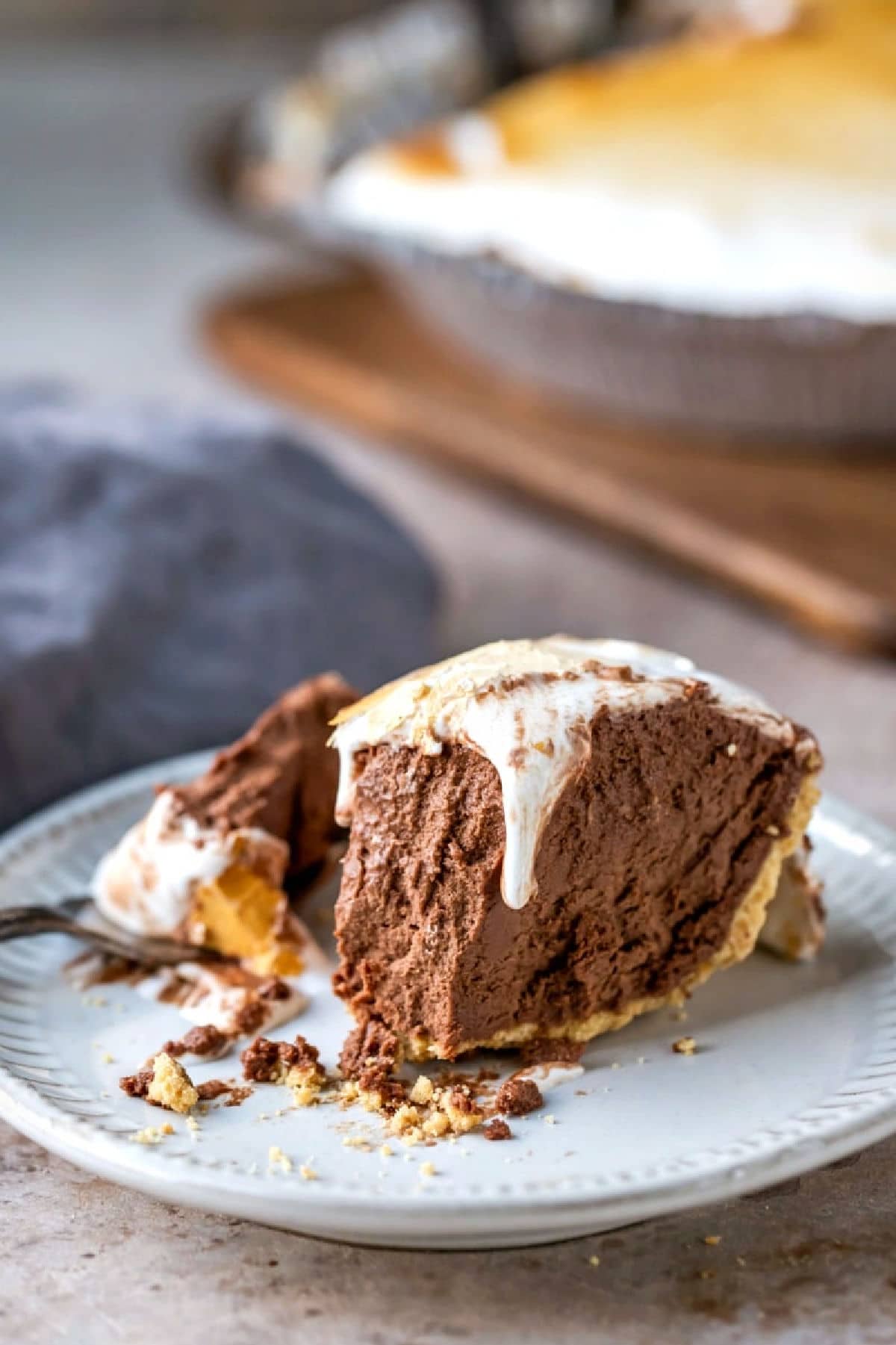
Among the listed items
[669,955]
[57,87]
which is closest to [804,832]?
[669,955]

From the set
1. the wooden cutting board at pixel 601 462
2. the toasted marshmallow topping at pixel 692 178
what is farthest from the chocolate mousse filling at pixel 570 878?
the toasted marshmallow topping at pixel 692 178

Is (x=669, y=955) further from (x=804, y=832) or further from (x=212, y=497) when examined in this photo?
(x=212, y=497)

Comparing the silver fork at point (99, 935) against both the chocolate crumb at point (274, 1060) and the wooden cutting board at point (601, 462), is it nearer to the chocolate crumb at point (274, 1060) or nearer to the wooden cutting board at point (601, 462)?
the chocolate crumb at point (274, 1060)

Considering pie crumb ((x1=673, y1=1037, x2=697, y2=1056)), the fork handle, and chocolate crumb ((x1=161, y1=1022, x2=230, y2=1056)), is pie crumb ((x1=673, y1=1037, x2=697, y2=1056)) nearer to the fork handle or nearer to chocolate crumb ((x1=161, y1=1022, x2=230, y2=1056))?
chocolate crumb ((x1=161, y1=1022, x2=230, y2=1056))

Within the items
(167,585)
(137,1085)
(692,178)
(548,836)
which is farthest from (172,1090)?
(692,178)

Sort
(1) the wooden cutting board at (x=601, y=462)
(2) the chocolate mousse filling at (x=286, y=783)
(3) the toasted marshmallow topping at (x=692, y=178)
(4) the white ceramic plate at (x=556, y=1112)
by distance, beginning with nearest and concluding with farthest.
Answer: (4) the white ceramic plate at (x=556, y=1112)
(2) the chocolate mousse filling at (x=286, y=783)
(1) the wooden cutting board at (x=601, y=462)
(3) the toasted marshmallow topping at (x=692, y=178)

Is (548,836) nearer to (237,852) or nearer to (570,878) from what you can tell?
(570,878)
